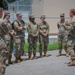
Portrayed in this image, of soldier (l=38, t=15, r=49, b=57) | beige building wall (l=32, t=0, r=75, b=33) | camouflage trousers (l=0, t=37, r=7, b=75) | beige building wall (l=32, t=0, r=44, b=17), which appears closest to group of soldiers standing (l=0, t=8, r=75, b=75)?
soldier (l=38, t=15, r=49, b=57)

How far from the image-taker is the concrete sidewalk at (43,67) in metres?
11.5

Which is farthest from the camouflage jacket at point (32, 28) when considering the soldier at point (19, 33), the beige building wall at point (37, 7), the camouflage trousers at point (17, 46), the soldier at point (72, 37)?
the beige building wall at point (37, 7)

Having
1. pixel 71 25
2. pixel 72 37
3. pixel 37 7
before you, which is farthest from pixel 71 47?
pixel 37 7

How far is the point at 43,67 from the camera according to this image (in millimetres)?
12570

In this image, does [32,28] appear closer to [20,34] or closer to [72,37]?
[20,34]

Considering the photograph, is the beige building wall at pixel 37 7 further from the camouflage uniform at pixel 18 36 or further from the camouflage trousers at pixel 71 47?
the camouflage trousers at pixel 71 47

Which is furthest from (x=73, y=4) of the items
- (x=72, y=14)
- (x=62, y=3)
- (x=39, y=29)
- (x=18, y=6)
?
(x=72, y=14)

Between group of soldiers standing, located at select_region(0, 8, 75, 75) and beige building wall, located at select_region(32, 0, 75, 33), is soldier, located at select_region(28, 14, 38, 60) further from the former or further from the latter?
beige building wall, located at select_region(32, 0, 75, 33)

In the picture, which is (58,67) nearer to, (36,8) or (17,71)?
(17,71)

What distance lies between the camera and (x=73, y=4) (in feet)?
79.7

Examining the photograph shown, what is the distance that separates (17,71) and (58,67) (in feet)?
4.93

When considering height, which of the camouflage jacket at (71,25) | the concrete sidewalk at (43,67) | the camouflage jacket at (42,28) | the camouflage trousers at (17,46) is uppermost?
the camouflage jacket at (71,25)

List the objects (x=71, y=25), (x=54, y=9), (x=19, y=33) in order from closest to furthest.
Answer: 1. (x=71, y=25)
2. (x=19, y=33)
3. (x=54, y=9)

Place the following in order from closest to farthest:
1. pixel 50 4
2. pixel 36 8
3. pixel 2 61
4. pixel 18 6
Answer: pixel 2 61 → pixel 50 4 → pixel 36 8 → pixel 18 6
